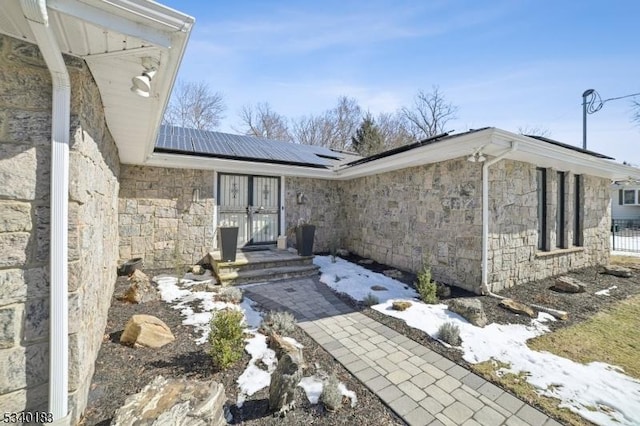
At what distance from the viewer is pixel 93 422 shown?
1939 mm

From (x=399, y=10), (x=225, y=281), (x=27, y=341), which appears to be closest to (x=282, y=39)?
(x=399, y=10)

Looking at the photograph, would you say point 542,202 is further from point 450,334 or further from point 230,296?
point 230,296

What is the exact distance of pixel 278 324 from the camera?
353 centimetres

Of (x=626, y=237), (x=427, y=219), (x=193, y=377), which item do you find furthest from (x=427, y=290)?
(x=626, y=237)

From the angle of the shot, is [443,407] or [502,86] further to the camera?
[502,86]

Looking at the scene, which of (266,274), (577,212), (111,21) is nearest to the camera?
(111,21)

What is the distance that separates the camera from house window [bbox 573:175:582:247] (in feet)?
22.5

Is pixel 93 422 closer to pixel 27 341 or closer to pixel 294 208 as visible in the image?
pixel 27 341

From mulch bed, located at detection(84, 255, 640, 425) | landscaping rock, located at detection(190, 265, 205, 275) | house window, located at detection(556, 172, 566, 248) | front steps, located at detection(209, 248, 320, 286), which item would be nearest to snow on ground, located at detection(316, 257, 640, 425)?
mulch bed, located at detection(84, 255, 640, 425)

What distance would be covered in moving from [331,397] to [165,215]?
5.56 m

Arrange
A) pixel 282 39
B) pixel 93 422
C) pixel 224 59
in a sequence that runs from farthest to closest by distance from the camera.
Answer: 1. pixel 224 59
2. pixel 282 39
3. pixel 93 422

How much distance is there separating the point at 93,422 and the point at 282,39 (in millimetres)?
6719

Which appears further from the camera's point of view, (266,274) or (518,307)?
(266,274)

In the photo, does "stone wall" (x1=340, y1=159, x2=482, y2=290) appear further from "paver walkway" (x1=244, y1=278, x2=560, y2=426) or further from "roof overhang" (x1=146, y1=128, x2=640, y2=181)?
"paver walkway" (x1=244, y1=278, x2=560, y2=426)
